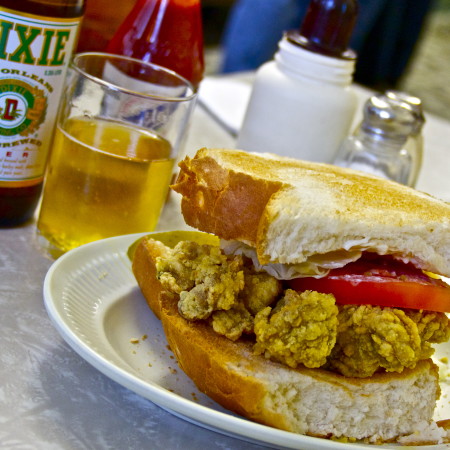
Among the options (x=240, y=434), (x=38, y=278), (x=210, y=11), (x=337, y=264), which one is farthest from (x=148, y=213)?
(x=210, y=11)

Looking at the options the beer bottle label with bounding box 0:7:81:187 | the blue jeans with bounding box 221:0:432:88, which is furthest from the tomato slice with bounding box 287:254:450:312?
the blue jeans with bounding box 221:0:432:88

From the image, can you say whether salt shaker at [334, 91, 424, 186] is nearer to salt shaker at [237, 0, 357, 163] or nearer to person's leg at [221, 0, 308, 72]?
salt shaker at [237, 0, 357, 163]

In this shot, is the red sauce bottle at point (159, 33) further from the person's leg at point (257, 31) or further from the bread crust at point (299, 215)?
the person's leg at point (257, 31)

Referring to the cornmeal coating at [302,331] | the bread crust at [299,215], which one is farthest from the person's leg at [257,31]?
the cornmeal coating at [302,331]

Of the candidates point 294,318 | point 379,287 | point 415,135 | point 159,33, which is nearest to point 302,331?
point 294,318

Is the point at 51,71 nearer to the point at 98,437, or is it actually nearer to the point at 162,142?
the point at 162,142
